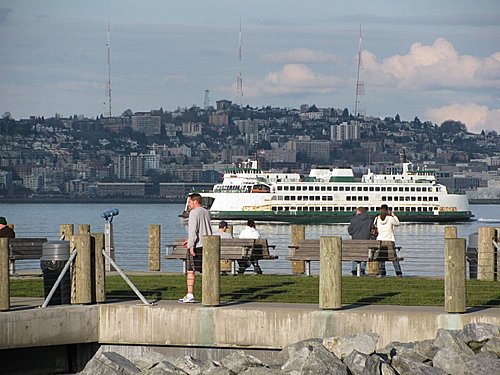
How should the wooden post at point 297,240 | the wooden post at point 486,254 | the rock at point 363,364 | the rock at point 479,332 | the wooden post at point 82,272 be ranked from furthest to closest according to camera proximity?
the wooden post at point 297,240 < the wooden post at point 486,254 < the wooden post at point 82,272 < the rock at point 479,332 < the rock at point 363,364

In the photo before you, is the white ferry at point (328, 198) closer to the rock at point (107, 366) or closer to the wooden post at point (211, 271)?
the wooden post at point (211, 271)

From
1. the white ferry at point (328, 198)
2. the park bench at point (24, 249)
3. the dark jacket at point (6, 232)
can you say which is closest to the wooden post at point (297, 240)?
the park bench at point (24, 249)

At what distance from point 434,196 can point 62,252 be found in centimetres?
9398

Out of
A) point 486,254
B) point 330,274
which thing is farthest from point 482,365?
point 486,254

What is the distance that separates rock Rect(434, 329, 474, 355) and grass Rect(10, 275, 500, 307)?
5.63 ft

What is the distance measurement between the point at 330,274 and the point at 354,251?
175 inches

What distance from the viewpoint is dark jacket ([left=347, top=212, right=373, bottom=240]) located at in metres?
22.2

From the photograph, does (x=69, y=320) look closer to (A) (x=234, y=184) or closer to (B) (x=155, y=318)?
(B) (x=155, y=318)

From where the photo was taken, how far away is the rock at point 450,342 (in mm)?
14125

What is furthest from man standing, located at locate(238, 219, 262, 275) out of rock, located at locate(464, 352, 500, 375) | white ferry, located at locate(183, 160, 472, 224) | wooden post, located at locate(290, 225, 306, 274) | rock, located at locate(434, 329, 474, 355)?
white ferry, located at locate(183, 160, 472, 224)

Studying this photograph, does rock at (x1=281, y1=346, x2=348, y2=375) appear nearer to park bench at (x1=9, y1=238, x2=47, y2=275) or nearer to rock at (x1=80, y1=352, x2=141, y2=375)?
rock at (x1=80, y1=352, x2=141, y2=375)

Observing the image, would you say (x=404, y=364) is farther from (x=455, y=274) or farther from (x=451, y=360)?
(x=455, y=274)

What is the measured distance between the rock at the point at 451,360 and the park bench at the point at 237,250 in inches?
245

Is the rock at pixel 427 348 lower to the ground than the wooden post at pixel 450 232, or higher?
lower
